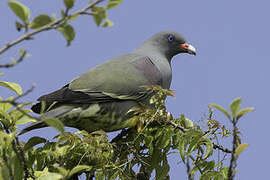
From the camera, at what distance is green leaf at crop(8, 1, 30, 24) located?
4.26 ft

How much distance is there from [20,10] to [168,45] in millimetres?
3370

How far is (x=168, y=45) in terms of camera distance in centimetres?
458

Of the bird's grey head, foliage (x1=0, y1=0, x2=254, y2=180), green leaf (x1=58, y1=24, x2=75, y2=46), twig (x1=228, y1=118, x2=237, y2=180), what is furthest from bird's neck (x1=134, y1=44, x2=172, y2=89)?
green leaf (x1=58, y1=24, x2=75, y2=46)

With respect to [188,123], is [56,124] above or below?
below

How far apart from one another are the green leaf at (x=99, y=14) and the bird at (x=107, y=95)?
1.55 metres

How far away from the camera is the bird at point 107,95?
3227 millimetres

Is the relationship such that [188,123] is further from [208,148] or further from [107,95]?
[107,95]

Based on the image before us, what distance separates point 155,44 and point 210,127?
212 centimetres

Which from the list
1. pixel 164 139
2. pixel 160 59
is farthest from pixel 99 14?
pixel 160 59

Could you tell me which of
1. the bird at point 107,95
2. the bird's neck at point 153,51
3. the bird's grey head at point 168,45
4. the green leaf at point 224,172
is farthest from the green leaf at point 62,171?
the bird's grey head at point 168,45

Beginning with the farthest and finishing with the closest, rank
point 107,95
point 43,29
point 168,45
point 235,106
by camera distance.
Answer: point 168,45 < point 107,95 < point 235,106 < point 43,29

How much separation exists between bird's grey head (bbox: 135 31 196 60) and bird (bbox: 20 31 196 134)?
0.39 metres

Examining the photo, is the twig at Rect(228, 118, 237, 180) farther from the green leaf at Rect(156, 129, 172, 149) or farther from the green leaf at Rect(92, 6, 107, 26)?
the green leaf at Rect(156, 129, 172, 149)

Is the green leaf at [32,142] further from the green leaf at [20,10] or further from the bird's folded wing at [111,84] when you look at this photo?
the green leaf at [20,10]
